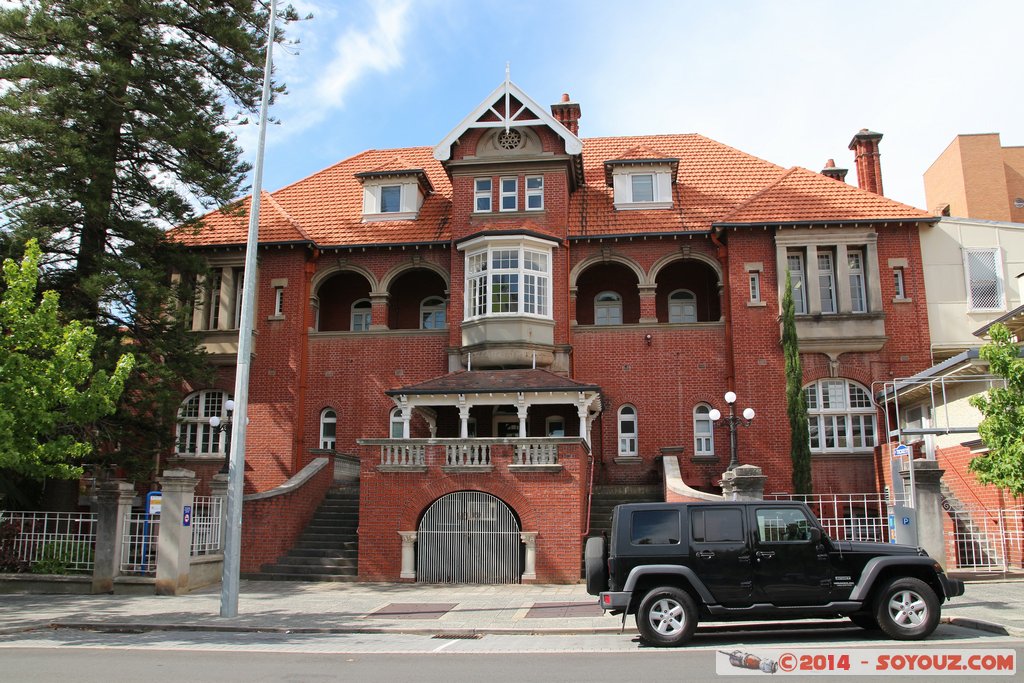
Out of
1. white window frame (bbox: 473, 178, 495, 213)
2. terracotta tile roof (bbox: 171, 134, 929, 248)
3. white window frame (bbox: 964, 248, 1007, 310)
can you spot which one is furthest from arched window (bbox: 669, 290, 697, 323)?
white window frame (bbox: 964, 248, 1007, 310)

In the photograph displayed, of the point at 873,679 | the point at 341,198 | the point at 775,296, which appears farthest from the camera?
the point at 341,198

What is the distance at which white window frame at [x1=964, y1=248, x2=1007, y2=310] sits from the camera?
26.1m

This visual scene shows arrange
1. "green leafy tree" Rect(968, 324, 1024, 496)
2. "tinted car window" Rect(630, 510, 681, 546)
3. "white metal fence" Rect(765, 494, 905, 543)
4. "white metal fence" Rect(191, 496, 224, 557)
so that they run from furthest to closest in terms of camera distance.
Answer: "white metal fence" Rect(191, 496, 224, 557) → "white metal fence" Rect(765, 494, 905, 543) → "green leafy tree" Rect(968, 324, 1024, 496) → "tinted car window" Rect(630, 510, 681, 546)

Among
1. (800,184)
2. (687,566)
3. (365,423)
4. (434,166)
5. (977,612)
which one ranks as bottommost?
(977,612)

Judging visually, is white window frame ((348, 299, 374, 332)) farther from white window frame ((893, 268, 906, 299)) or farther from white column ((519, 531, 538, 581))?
white window frame ((893, 268, 906, 299))

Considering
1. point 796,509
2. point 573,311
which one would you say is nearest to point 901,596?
point 796,509

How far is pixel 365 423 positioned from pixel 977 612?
18895mm

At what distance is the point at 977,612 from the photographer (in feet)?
42.2

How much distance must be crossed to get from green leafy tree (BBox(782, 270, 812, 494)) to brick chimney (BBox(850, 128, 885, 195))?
7.12m

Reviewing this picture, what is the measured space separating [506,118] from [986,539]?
1780cm

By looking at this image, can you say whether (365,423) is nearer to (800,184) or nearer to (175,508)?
(175,508)

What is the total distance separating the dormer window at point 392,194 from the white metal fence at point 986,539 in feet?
61.7

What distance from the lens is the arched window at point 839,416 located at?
2558 cm

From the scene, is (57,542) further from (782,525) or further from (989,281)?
(989,281)
